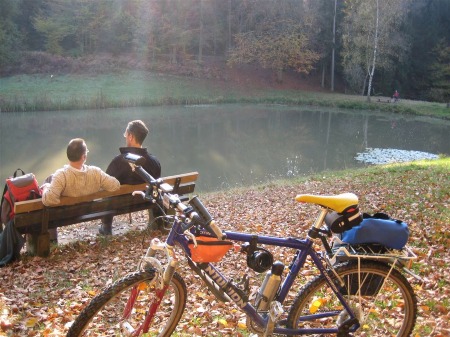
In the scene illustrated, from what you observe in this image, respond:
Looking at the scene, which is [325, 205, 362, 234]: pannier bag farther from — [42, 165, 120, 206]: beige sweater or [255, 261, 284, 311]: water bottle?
[42, 165, 120, 206]: beige sweater

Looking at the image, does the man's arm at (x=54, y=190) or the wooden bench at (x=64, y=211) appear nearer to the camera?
→ the wooden bench at (x=64, y=211)

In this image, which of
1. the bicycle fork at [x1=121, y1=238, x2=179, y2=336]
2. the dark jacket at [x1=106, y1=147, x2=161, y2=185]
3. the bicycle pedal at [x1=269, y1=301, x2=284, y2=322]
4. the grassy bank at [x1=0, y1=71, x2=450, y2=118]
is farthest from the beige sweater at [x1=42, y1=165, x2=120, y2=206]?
the grassy bank at [x1=0, y1=71, x2=450, y2=118]

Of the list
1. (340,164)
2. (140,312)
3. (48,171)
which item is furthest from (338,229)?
(340,164)

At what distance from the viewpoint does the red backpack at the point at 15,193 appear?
5504mm

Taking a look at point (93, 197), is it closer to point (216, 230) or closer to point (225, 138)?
point (216, 230)

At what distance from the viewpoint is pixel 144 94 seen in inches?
1460

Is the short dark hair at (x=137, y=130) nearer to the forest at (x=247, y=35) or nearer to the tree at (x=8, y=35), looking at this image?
the tree at (x=8, y=35)

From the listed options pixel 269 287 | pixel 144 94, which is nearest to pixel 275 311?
pixel 269 287

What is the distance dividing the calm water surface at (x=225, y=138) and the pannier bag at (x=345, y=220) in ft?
33.9

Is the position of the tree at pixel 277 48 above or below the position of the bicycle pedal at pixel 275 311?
above

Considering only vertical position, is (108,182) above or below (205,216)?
below

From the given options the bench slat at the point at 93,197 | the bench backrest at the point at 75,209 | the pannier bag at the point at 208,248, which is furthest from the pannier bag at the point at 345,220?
the bench slat at the point at 93,197

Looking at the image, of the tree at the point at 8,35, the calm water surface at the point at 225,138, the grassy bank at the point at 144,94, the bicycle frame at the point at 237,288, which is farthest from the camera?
the tree at the point at 8,35

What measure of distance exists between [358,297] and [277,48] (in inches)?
1747
